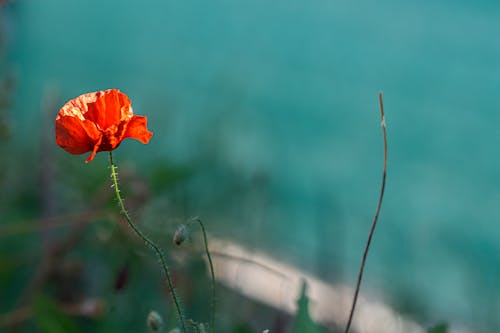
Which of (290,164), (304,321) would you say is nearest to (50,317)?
(304,321)

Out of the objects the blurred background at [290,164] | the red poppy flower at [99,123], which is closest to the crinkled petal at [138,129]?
the red poppy flower at [99,123]

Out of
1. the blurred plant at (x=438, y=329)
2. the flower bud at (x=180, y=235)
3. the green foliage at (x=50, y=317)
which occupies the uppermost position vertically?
the flower bud at (x=180, y=235)

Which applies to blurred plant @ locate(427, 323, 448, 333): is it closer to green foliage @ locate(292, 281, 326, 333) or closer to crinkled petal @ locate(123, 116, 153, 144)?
green foliage @ locate(292, 281, 326, 333)

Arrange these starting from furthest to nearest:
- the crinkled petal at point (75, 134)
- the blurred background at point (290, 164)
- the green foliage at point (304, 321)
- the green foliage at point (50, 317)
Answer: the blurred background at point (290, 164) < the green foliage at point (50, 317) < the green foliage at point (304, 321) < the crinkled petal at point (75, 134)

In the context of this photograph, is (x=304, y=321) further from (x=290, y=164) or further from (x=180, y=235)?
(x=290, y=164)

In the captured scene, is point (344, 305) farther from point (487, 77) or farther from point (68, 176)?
point (487, 77)

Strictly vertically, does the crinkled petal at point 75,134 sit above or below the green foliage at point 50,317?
above

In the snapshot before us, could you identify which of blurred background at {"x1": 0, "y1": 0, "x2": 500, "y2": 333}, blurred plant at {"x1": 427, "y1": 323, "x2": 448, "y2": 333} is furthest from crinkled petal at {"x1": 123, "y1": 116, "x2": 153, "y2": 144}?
blurred background at {"x1": 0, "y1": 0, "x2": 500, "y2": 333}

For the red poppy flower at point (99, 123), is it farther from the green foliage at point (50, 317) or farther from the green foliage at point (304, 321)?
the green foliage at point (50, 317)

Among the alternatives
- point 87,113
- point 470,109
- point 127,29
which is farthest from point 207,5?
point 87,113
